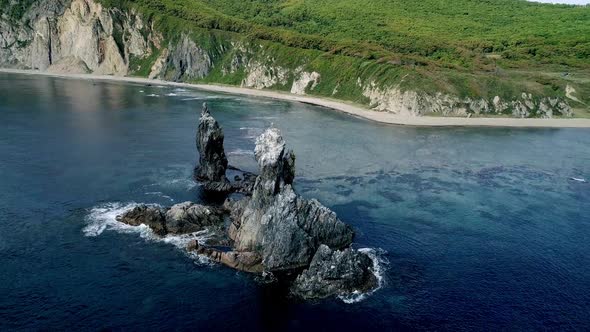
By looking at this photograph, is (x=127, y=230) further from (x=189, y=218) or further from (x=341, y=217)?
(x=341, y=217)

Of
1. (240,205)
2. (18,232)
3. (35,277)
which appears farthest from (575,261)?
(18,232)

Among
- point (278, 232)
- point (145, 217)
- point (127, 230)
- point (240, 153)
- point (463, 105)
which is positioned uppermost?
point (463, 105)

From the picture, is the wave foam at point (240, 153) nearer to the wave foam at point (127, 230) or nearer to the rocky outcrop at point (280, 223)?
the wave foam at point (127, 230)

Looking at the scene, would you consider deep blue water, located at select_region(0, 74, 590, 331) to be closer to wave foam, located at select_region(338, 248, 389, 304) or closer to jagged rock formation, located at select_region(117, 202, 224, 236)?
wave foam, located at select_region(338, 248, 389, 304)

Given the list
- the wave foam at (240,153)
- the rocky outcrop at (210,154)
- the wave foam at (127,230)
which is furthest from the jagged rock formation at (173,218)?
the wave foam at (240,153)

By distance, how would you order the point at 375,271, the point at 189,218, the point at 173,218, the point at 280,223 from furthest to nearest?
the point at 189,218 < the point at 173,218 < the point at 280,223 < the point at 375,271

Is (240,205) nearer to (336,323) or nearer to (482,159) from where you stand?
(336,323)

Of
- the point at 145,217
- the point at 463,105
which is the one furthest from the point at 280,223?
the point at 463,105

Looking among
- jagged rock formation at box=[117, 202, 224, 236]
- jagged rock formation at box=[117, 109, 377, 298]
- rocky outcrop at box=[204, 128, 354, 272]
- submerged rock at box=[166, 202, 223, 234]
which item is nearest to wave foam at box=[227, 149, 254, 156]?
jagged rock formation at box=[117, 109, 377, 298]
